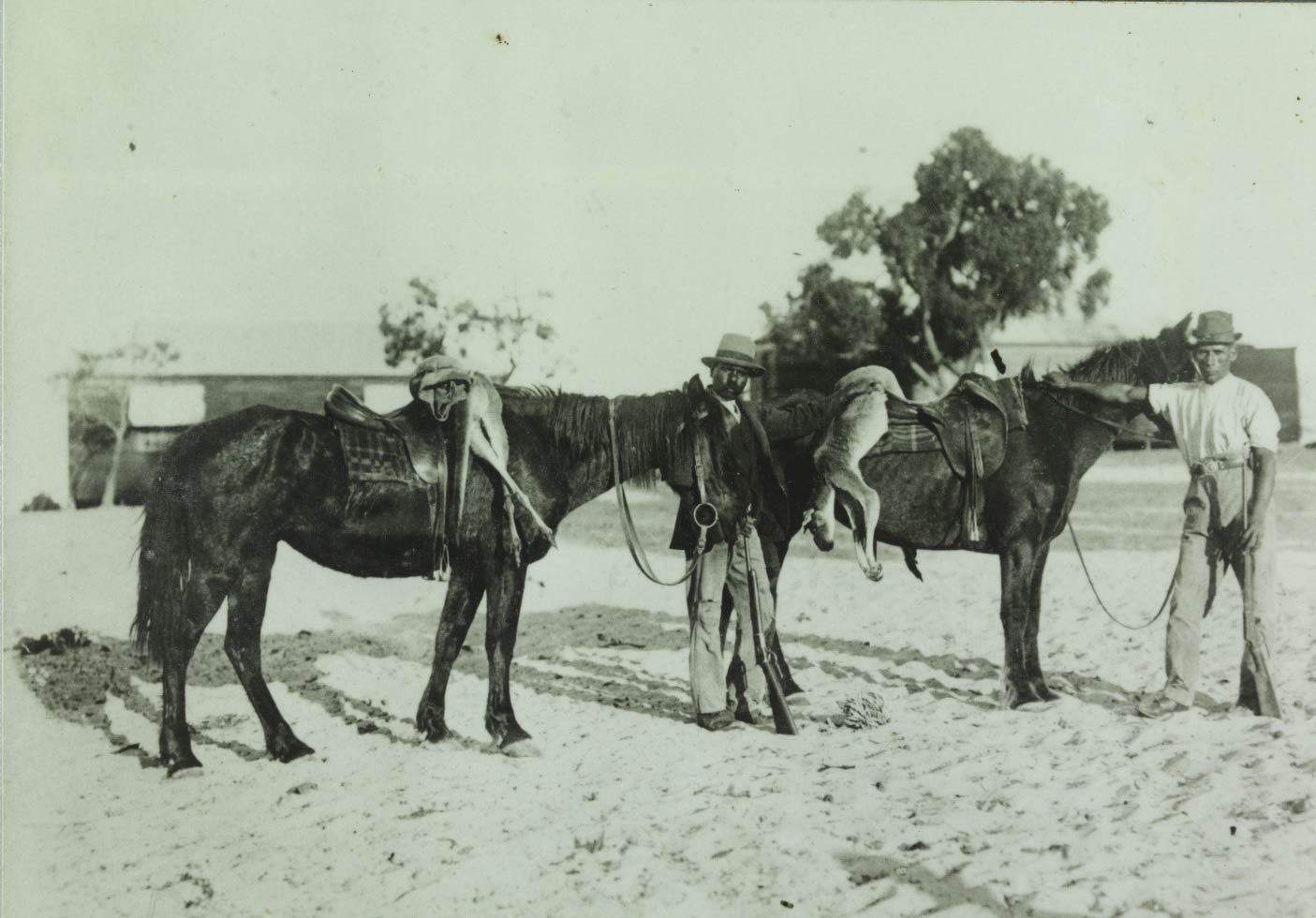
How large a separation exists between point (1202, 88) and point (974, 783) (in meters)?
4.57

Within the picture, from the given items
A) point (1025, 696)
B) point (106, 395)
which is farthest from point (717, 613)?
Answer: point (106, 395)

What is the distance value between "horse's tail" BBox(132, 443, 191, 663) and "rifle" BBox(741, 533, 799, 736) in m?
2.86

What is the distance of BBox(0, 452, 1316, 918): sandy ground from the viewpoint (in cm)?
321

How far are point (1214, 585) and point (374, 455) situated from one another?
182 inches

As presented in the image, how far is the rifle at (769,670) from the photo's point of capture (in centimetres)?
454

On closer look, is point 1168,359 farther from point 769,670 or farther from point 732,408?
point 769,670

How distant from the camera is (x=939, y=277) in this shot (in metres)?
18.2

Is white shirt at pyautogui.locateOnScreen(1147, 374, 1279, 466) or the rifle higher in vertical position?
white shirt at pyautogui.locateOnScreen(1147, 374, 1279, 466)

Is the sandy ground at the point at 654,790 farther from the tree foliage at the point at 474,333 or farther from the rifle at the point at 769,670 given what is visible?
the tree foliage at the point at 474,333

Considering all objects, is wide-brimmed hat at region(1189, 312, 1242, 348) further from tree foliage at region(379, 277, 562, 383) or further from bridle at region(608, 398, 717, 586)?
tree foliage at region(379, 277, 562, 383)

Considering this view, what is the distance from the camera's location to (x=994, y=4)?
5.43m

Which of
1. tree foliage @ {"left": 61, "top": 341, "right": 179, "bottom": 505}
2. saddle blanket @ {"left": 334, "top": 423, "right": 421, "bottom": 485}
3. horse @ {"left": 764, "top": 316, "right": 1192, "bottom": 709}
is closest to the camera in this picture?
saddle blanket @ {"left": 334, "top": 423, "right": 421, "bottom": 485}

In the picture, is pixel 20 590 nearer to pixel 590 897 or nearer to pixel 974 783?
pixel 590 897

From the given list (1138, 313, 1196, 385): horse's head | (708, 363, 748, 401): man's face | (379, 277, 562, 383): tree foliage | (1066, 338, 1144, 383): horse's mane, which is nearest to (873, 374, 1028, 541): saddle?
(1066, 338, 1144, 383): horse's mane
